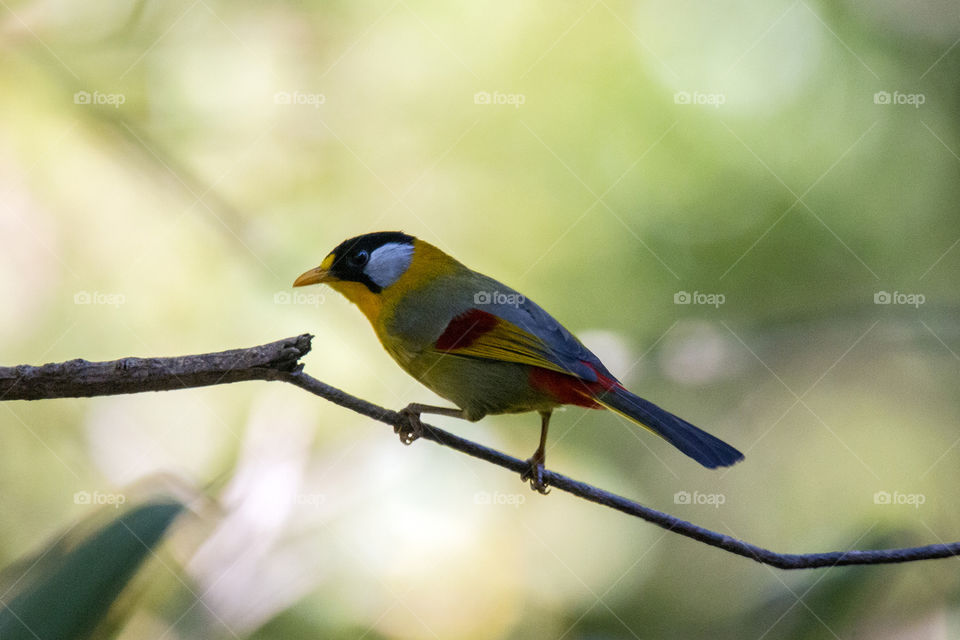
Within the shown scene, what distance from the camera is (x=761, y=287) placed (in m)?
4.34

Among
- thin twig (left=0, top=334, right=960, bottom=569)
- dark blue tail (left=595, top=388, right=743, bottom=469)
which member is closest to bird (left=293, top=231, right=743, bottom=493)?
dark blue tail (left=595, top=388, right=743, bottom=469)

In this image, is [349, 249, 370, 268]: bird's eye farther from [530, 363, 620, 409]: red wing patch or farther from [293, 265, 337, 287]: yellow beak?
[530, 363, 620, 409]: red wing patch

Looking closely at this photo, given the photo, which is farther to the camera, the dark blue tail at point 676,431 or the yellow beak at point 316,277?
the yellow beak at point 316,277

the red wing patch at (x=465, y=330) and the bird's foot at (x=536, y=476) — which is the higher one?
the red wing patch at (x=465, y=330)

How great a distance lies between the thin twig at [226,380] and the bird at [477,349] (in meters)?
0.64

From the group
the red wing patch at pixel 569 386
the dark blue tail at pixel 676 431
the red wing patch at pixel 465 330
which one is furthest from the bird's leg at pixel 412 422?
the dark blue tail at pixel 676 431

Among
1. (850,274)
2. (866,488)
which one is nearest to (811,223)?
(850,274)

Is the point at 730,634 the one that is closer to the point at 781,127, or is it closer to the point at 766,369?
the point at 766,369

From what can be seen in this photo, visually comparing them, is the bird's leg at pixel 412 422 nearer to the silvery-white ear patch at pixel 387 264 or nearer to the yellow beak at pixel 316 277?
the silvery-white ear patch at pixel 387 264

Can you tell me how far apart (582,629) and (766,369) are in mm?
1718

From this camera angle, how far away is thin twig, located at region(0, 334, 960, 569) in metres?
1.68

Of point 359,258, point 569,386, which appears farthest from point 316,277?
point 569,386

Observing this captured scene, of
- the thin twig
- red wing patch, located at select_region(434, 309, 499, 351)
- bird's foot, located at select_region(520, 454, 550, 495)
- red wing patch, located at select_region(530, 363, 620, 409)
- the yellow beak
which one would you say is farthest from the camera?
the yellow beak

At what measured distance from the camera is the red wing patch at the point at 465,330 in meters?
3.13
